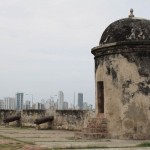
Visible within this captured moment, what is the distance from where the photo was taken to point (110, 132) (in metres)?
12.8

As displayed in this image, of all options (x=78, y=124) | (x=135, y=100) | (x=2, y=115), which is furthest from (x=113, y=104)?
(x=2, y=115)

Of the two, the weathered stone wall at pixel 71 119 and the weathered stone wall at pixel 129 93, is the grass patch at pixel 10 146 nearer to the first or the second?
the weathered stone wall at pixel 129 93

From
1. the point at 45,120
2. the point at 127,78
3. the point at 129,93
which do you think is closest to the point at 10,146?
the point at 129,93

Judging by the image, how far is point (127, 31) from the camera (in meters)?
12.8

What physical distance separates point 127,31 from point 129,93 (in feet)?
6.04

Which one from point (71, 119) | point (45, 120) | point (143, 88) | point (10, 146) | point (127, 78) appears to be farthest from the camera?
point (45, 120)

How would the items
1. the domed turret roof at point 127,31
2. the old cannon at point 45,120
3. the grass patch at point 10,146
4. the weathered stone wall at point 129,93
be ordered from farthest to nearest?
1. the old cannon at point 45,120
2. the domed turret roof at point 127,31
3. the weathered stone wall at point 129,93
4. the grass patch at point 10,146

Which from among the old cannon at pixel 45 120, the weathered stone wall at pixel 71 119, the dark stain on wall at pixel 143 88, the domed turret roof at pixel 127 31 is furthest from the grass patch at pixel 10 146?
the old cannon at pixel 45 120

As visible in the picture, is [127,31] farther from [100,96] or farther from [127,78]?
[100,96]

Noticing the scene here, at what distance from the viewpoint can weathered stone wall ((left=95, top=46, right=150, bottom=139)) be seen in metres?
12.3

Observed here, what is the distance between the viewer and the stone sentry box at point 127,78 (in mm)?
12320

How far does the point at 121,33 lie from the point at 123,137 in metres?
3.04

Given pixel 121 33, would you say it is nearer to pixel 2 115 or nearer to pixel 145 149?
pixel 145 149

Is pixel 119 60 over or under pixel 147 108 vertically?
over
